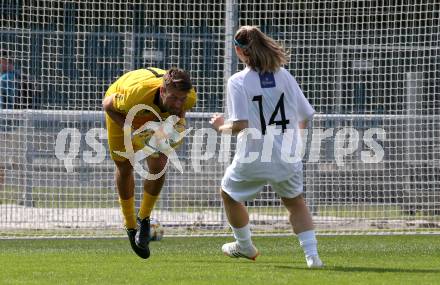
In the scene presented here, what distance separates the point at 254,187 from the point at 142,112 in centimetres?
108

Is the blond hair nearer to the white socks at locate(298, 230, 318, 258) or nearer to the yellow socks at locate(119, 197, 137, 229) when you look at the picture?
the white socks at locate(298, 230, 318, 258)

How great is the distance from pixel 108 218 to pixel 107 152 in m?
0.72

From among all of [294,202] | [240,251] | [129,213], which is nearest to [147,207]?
[129,213]

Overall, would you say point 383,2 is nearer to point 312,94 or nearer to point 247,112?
point 312,94

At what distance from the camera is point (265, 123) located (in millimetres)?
7164

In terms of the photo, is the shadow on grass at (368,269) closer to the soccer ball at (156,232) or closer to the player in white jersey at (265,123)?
the player in white jersey at (265,123)

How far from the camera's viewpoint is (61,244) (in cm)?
1005

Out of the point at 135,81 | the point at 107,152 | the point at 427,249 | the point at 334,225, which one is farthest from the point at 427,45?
the point at 135,81

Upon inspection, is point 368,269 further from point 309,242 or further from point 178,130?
point 178,130

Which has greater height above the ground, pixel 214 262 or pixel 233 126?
pixel 233 126

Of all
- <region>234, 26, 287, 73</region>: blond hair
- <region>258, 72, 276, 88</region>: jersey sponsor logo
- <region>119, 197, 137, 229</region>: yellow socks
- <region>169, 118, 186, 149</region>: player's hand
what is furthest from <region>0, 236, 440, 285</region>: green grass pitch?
<region>234, 26, 287, 73</region>: blond hair

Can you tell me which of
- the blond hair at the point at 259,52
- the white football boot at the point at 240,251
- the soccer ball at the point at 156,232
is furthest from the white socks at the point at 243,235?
the soccer ball at the point at 156,232

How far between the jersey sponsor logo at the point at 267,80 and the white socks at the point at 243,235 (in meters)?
1.07

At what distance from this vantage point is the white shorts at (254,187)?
24.0 ft
